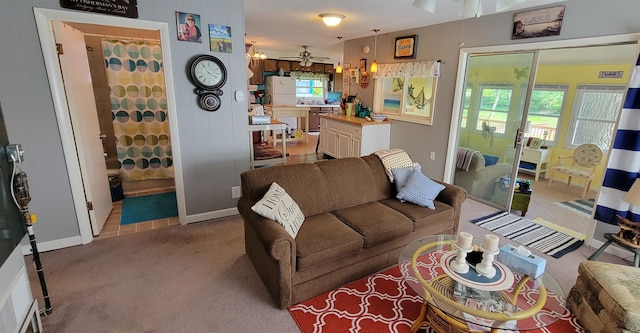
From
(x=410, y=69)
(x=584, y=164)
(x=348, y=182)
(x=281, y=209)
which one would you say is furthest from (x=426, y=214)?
(x=584, y=164)

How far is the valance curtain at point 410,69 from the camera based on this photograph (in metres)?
4.27

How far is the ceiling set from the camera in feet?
10.8

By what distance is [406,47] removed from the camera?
184 inches

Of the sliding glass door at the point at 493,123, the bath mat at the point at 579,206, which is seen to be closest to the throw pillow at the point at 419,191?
the sliding glass door at the point at 493,123

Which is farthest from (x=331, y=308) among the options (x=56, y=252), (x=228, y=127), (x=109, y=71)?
(x=109, y=71)

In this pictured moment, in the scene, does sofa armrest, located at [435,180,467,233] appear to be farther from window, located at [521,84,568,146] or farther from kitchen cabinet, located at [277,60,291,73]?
kitchen cabinet, located at [277,60,291,73]

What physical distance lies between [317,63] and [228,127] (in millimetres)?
6742

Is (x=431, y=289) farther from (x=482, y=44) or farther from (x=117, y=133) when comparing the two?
(x=117, y=133)

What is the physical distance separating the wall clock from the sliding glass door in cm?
318

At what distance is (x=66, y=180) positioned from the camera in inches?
104

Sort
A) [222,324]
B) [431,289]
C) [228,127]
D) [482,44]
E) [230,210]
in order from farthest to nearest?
[482,44], [230,210], [228,127], [222,324], [431,289]

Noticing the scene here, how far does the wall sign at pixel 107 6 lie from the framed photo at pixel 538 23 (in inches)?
152

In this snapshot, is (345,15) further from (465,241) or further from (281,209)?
(465,241)

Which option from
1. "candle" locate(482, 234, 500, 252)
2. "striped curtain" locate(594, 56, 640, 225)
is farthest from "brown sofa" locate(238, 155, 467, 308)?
"striped curtain" locate(594, 56, 640, 225)
